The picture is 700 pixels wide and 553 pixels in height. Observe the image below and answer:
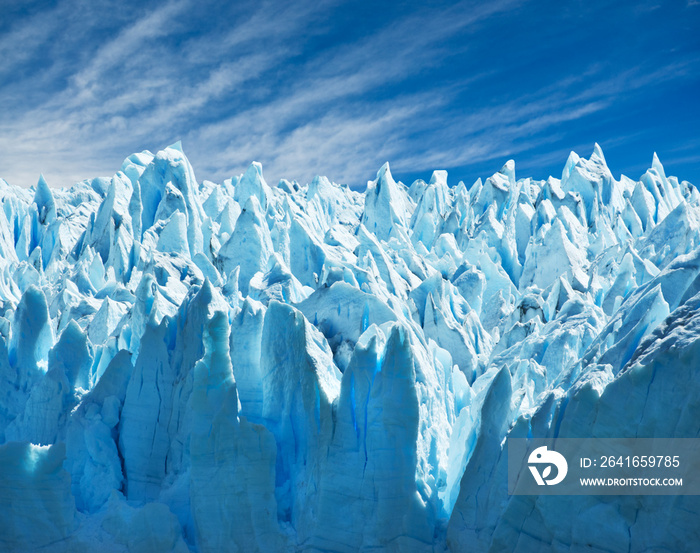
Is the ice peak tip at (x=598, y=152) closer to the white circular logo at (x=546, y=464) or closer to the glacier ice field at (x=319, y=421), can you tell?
the glacier ice field at (x=319, y=421)

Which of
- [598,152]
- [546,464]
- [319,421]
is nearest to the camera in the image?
[546,464]

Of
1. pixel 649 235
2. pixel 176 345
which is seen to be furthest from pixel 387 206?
pixel 176 345

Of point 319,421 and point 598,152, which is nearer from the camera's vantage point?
point 319,421

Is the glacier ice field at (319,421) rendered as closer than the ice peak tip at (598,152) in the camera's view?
Yes

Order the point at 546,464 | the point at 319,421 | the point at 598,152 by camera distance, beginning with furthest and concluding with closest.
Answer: the point at 598,152 < the point at 319,421 < the point at 546,464

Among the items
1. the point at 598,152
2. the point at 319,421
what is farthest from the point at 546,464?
the point at 598,152

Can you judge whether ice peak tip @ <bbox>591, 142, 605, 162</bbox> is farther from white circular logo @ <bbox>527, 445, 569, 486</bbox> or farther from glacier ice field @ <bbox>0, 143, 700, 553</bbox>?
white circular logo @ <bbox>527, 445, 569, 486</bbox>

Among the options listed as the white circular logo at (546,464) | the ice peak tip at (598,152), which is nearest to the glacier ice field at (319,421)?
the white circular logo at (546,464)

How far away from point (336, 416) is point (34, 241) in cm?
2785

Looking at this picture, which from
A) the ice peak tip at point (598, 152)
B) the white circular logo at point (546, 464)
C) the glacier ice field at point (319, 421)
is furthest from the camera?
the ice peak tip at point (598, 152)

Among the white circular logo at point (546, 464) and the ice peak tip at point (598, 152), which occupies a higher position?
the ice peak tip at point (598, 152)

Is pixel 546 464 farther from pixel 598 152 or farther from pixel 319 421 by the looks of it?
pixel 598 152

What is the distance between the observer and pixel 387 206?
3375cm

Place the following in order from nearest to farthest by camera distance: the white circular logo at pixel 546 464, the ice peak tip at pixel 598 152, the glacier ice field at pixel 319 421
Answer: the glacier ice field at pixel 319 421, the white circular logo at pixel 546 464, the ice peak tip at pixel 598 152
